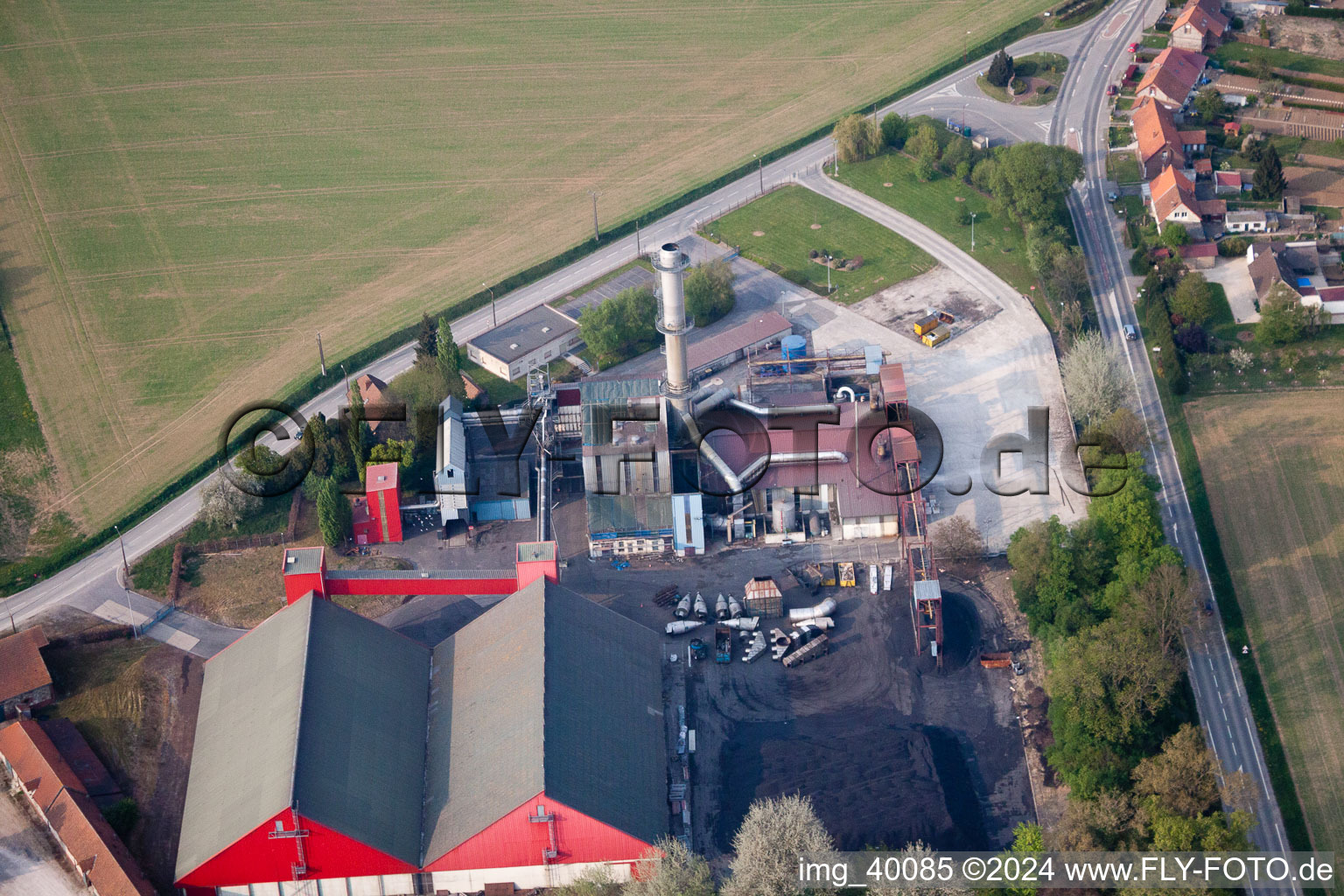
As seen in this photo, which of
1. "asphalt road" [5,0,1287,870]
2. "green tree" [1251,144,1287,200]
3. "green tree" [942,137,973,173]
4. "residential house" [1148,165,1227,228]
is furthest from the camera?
"green tree" [942,137,973,173]

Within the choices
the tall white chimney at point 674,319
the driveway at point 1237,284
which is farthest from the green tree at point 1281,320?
the tall white chimney at point 674,319

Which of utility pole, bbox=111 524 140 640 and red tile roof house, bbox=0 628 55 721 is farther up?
red tile roof house, bbox=0 628 55 721

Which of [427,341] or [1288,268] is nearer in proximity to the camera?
[427,341]

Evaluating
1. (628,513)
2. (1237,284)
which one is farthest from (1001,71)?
(628,513)

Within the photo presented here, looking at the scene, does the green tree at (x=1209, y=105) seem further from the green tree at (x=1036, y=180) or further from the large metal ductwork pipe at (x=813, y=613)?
the large metal ductwork pipe at (x=813, y=613)

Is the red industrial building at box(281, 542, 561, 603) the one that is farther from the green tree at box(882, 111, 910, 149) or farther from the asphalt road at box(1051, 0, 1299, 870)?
the green tree at box(882, 111, 910, 149)

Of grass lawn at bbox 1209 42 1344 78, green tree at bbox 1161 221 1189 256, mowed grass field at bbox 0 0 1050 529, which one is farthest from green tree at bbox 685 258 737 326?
grass lawn at bbox 1209 42 1344 78

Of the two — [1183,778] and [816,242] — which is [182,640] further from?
[816,242]
